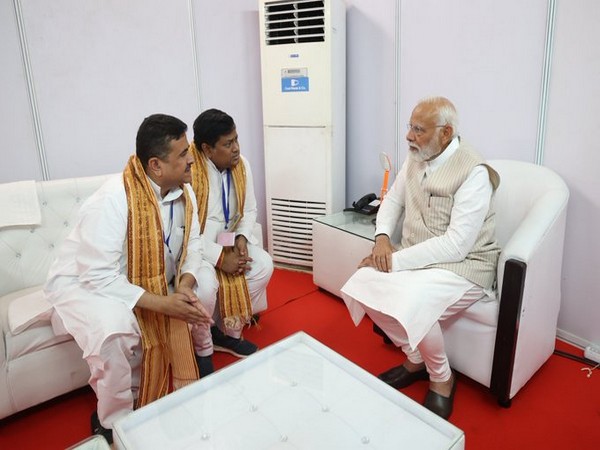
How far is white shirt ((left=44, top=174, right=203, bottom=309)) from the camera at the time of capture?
1596mm

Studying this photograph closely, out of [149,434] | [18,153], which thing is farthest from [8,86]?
[149,434]

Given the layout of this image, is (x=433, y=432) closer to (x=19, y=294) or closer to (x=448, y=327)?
(x=448, y=327)

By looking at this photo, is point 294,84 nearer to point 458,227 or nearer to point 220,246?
point 220,246

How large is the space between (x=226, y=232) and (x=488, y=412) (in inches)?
56.7

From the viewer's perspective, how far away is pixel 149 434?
122 cm

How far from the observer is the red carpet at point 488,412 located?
1.62 meters

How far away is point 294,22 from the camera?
9.35ft

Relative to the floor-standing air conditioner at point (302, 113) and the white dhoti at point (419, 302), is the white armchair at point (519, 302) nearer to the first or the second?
the white dhoti at point (419, 302)

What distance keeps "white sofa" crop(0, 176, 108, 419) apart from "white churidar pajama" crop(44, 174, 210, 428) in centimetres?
13

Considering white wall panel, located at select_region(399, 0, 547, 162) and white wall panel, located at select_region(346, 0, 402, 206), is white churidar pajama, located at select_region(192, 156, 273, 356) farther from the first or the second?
white wall panel, located at select_region(399, 0, 547, 162)

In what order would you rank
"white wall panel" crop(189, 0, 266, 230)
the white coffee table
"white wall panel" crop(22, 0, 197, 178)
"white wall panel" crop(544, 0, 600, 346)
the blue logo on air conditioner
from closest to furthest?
the white coffee table, "white wall panel" crop(544, 0, 600, 346), "white wall panel" crop(22, 0, 197, 178), the blue logo on air conditioner, "white wall panel" crop(189, 0, 266, 230)

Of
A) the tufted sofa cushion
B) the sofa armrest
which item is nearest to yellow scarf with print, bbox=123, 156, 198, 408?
the tufted sofa cushion

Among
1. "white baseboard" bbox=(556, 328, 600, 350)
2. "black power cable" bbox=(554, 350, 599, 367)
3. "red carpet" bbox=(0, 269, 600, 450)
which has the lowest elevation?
"red carpet" bbox=(0, 269, 600, 450)

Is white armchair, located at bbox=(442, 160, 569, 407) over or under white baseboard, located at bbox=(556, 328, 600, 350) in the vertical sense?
over
